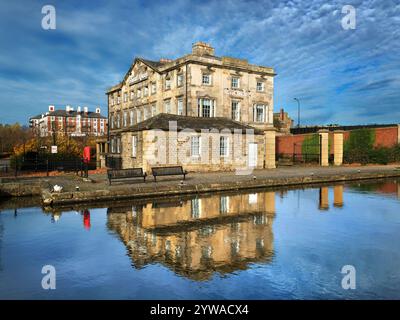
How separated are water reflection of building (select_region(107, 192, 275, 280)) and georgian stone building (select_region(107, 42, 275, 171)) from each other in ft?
33.7

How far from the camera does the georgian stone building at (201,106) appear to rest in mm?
23297

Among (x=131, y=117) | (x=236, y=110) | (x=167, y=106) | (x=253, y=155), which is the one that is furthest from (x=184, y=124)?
(x=131, y=117)

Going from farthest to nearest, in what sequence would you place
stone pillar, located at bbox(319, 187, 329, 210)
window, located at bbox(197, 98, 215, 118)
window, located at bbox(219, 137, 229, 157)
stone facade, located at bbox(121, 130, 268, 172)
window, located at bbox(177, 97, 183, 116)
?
window, located at bbox(177, 97, 183, 116) → window, located at bbox(197, 98, 215, 118) → window, located at bbox(219, 137, 229, 157) → stone facade, located at bbox(121, 130, 268, 172) → stone pillar, located at bbox(319, 187, 329, 210)

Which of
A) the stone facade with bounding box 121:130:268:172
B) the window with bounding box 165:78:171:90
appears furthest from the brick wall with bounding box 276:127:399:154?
the window with bounding box 165:78:171:90

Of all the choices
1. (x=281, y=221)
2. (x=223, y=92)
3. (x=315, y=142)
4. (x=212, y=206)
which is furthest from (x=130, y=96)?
(x=281, y=221)

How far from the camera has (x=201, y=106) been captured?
29.7 metres

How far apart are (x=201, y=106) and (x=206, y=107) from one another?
0.60 m

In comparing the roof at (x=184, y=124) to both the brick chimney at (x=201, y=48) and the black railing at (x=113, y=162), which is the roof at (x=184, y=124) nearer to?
the black railing at (x=113, y=162)

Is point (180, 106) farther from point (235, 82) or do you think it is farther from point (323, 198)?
point (323, 198)

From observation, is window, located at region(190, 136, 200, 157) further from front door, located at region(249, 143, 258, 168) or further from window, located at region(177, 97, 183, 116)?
window, located at region(177, 97, 183, 116)

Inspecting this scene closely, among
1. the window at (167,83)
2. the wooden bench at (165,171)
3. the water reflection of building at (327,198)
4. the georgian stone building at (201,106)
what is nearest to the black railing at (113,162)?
the georgian stone building at (201,106)

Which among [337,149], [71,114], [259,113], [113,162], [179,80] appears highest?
[71,114]

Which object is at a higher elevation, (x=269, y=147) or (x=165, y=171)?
(x=269, y=147)

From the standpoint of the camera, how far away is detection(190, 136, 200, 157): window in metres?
23.1
